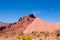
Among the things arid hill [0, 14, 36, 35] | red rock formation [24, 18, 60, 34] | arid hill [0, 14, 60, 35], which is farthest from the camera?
arid hill [0, 14, 36, 35]

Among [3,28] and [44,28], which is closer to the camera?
[44,28]

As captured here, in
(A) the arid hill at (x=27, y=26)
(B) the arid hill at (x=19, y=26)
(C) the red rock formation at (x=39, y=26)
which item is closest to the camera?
(C) the red rock formation at (x=39, y=26)

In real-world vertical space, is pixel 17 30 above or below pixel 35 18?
below

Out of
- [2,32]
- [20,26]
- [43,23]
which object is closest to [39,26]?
[43,23]

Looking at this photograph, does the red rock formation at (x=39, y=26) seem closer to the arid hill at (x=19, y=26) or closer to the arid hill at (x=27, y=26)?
the arid hill at (x=27, y=26)

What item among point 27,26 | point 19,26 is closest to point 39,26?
point 27,26

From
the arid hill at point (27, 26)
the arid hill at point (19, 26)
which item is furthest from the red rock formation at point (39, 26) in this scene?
the arid hill at point (19, 26)

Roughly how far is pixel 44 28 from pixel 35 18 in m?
9.36

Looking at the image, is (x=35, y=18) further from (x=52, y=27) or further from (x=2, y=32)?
(x=2, y=32)

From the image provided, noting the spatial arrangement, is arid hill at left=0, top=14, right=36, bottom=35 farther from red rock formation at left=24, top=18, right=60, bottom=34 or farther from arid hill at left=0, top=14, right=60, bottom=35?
red rock formation at left=24, top=18, right=60, bottom=34

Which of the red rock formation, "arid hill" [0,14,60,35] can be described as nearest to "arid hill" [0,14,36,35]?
"arid hill" [0,14,60,35]

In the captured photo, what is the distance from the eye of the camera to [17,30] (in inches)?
3260

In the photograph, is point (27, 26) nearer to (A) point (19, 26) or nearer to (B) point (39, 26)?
(A) point (19, 26)

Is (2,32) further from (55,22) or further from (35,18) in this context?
(55,22)
